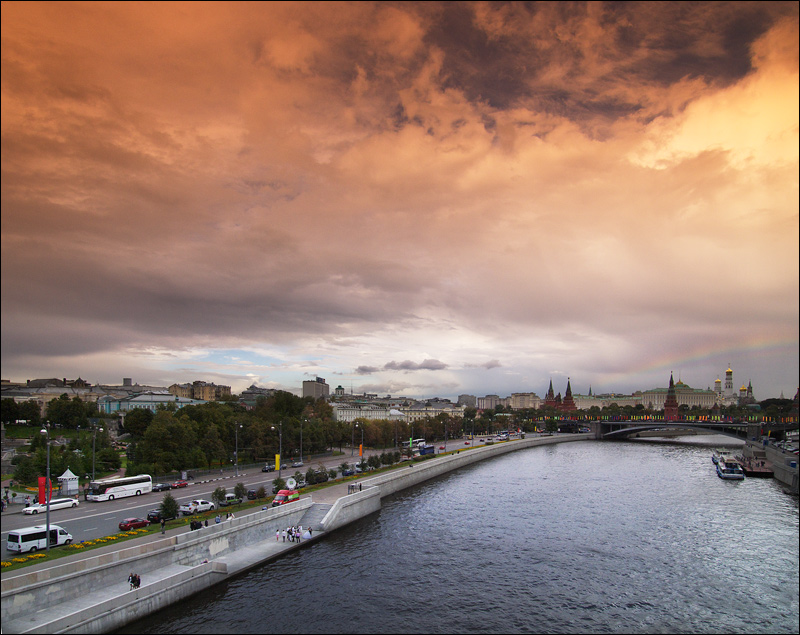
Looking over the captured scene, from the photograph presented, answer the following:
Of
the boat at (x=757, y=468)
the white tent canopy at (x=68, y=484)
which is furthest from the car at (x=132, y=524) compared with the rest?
the boat at (x=757, y=468)

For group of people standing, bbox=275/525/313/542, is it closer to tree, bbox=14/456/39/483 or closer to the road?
the road

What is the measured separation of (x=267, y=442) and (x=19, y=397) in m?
102

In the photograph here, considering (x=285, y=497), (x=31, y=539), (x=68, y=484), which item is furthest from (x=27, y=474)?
(x=285, y=497)

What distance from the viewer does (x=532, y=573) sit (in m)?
29.5

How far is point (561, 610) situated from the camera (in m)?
24.6

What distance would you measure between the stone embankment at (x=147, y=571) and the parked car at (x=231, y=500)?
4.56m

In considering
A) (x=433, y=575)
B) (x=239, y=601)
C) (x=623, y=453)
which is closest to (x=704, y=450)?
(x=623, y=453)

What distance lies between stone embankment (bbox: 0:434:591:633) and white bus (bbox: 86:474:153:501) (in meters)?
15.8

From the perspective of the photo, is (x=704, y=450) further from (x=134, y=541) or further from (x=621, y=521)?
(x=134, y=541)

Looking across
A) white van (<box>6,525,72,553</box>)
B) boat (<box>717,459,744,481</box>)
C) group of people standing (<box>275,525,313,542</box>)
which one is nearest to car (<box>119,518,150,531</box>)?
white van (<box>6,525,72,553</box>)

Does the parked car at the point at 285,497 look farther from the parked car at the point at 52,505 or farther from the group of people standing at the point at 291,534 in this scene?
the parked car at the point at 52,505

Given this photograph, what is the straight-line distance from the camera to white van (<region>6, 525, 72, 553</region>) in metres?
25.5

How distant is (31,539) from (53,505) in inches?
520

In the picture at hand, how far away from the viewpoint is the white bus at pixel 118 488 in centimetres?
4185
